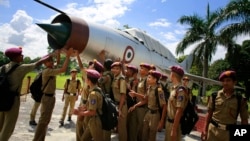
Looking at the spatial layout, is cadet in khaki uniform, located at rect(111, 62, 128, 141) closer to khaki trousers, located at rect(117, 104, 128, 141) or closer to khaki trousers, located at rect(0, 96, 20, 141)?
khaki trousers, located at rect(117, 104, 128, 141)

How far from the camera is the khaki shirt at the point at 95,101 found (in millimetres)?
3850

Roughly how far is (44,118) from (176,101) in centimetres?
280

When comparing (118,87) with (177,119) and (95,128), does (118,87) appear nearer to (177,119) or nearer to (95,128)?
(95,128)

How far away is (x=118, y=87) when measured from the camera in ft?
18.0

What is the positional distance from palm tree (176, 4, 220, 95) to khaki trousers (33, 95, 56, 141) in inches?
750

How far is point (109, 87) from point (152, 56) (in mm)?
3231

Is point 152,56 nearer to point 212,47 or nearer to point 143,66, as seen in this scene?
point 143,66

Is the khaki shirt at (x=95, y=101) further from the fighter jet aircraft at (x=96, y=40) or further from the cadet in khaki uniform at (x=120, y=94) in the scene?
the fighter jet aircraft at (x=96, y=40)

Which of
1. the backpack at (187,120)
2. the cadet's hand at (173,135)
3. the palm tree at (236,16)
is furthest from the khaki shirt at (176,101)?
the palm tree at (236,16)

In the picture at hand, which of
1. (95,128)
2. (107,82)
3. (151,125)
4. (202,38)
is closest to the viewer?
(95,128)

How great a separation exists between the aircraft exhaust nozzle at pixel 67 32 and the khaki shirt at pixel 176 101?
2398 millimetres

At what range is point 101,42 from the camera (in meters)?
6.13

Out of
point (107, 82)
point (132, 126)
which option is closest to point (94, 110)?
point (107, 82)

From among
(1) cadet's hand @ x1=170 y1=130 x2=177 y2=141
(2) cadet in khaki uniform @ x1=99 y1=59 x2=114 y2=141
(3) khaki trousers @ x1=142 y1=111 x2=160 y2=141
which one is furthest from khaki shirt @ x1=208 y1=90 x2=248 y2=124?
(2) cadet in khaki uniform @ x1=99 y1=59 x2=114 y2=141
